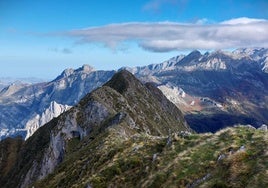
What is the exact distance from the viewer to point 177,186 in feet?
92.7

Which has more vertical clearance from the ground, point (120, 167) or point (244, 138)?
point (244, 138)

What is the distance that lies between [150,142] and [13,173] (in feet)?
512

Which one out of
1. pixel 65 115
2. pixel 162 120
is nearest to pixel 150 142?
pixel 65 115

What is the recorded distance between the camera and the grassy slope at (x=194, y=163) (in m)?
25.4

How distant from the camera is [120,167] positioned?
131 feet

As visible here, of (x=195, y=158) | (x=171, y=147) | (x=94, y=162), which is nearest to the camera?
(x=195, y=158)

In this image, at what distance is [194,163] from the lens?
102 ft

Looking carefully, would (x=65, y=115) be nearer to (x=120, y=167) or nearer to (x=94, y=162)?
(x=94, y=162)

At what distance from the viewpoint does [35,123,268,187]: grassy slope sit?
2539 cm

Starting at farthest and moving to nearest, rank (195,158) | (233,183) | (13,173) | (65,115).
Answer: (13,173), (65,115), (195,158), (233,183)

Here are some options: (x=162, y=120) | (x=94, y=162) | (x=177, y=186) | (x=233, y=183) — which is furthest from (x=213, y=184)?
(x=162, y=120)

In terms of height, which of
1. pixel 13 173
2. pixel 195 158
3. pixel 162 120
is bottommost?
pixel 13 173

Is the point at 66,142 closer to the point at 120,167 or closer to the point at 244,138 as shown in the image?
the point at 120,167

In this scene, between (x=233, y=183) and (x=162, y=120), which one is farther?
(x=162, y=120)
